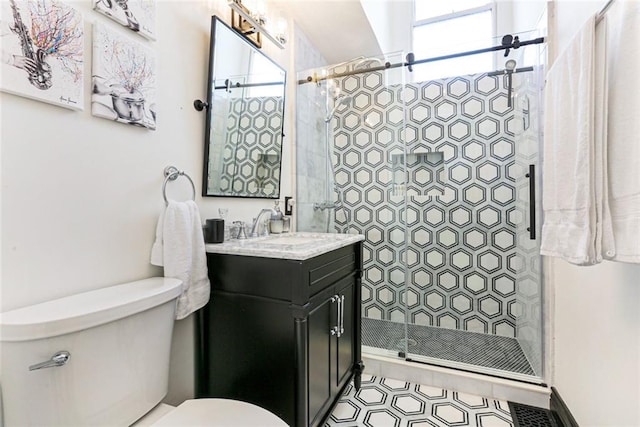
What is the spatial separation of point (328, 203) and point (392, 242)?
63cm

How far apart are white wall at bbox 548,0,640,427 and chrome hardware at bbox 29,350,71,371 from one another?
5.18ft

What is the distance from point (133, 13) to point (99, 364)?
1136 millimetres

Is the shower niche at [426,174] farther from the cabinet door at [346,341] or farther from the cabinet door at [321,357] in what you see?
the cabinet door at [321,357]

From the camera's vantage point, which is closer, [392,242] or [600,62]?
[600,62]

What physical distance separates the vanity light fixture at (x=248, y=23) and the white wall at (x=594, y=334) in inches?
57.3

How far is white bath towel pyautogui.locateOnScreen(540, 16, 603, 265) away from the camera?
88cm

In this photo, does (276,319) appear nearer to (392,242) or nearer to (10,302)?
(10,302)

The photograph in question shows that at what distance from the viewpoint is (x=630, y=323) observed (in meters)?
0.99

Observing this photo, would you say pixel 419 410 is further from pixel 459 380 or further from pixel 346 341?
pixel 346 341

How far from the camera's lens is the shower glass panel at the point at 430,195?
2.28m

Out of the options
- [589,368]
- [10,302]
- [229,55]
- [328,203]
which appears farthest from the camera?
[328,203]

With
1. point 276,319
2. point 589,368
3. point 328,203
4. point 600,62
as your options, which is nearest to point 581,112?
point 600,62

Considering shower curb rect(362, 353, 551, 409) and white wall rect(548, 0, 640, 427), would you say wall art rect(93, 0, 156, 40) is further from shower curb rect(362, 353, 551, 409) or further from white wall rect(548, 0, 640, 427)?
shower curb rect(362, 353, 551, 409)

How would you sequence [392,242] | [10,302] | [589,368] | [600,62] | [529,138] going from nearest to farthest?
[10,302] < [600,62] < [589,368] < [529,138] < [392,242]
